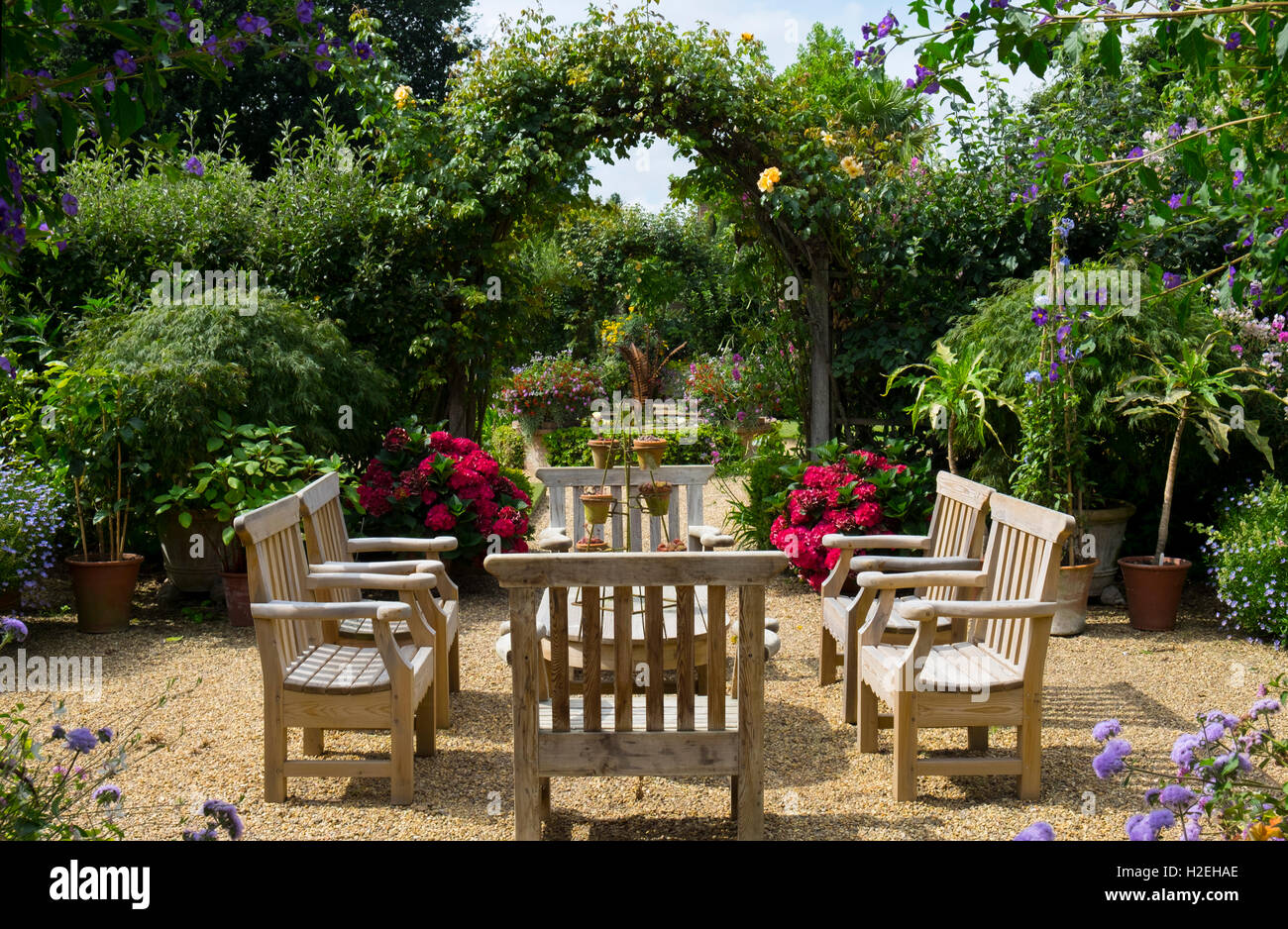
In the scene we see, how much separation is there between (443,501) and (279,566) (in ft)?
10.2

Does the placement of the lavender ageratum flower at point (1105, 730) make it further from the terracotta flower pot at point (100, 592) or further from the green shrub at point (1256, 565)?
the terracotta flower pot at point (100, 592)

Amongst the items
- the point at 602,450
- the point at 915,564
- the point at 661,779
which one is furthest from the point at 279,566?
the point at 915,564

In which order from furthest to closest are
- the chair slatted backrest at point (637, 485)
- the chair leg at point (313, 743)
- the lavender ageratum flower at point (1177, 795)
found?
1. the chair slatted backrest at point (637, 485)
2. the chair leg at point (313, 743)
3. the lavender ageratum flower at point (1177, 795)

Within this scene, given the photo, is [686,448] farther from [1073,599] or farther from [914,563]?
[914,563]

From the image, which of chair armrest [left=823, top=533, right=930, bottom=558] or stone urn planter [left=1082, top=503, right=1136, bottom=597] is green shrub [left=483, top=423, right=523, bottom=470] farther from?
chair armrest [left=823, top=533, right=930, bottom=558]

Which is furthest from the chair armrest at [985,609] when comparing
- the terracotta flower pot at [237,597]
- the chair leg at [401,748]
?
the terracotta flower pot at [237,597]

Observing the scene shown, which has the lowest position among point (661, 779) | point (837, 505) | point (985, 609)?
point (661, 779)

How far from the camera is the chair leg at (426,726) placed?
4082 mm

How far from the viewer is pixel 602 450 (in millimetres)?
5250

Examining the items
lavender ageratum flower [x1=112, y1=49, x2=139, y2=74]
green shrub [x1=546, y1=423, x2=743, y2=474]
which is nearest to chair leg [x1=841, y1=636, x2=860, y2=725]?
lavender ageratum flower [x1=112, y1=49, x2=139, y2=74]

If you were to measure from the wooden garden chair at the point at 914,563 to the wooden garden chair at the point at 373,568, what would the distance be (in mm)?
1683

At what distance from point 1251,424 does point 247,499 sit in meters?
5.68

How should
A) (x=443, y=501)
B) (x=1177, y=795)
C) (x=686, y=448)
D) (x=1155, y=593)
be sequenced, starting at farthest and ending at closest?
(x=686, y=448), (x=443, y=501), (x=1155, y=593), (x=1177, y=795)

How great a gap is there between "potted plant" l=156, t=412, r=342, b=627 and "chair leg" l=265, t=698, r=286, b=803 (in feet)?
8.21
